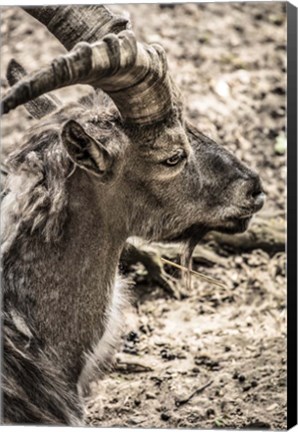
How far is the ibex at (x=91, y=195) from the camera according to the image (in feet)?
13.6

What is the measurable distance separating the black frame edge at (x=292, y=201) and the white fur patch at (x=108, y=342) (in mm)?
801

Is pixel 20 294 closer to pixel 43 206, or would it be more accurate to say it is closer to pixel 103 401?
pixel 43 206

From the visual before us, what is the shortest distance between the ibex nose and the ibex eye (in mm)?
381

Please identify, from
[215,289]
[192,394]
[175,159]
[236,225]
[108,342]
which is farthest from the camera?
[215,289]

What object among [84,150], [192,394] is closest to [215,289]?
[192,394]

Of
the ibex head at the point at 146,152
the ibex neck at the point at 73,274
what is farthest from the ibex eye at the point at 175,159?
the ibex neck at the point at 73,274

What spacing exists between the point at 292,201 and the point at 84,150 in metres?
1.25

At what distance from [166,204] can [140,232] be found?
175mm

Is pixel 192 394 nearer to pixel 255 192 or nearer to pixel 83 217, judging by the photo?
pixel 255 192

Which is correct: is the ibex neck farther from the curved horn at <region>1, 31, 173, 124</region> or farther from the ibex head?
the curved horn at <region>1, 31, 173, 124</region>

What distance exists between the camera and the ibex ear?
151 inches

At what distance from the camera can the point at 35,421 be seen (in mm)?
4242

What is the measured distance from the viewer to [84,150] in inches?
155

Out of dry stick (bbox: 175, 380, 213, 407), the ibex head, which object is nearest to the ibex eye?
the ibex head
